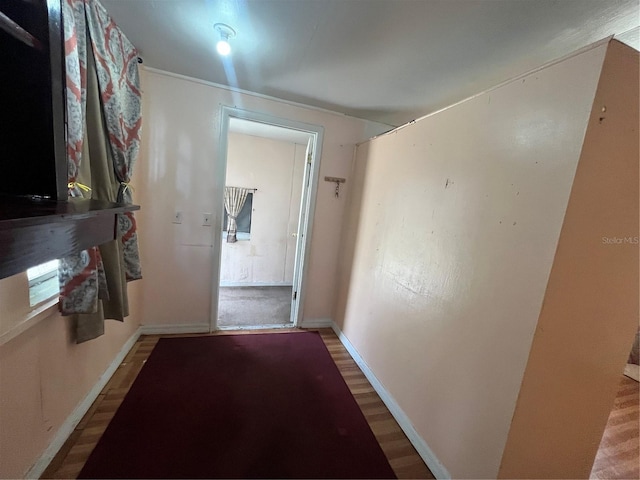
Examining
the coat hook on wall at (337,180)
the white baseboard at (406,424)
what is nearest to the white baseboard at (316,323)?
the white baseboard at (406,424)

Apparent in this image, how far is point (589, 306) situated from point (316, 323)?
91.2 inches

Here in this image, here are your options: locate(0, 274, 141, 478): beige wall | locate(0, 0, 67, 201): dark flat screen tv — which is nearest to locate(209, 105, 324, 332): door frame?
locate(0, 274, 141, 478): beige wall

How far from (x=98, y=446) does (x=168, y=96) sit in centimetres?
243

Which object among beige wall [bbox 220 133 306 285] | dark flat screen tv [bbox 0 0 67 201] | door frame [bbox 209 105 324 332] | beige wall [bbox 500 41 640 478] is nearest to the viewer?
dark flat screen tv [bbox 0 0 67 201]

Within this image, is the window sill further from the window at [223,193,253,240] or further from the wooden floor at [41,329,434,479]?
the window at [223,193,253,240]

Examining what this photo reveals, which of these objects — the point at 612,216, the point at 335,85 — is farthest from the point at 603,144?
the point at 335,85

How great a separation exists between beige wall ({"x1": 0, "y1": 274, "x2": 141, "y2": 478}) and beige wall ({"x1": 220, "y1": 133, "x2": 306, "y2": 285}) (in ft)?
8.48

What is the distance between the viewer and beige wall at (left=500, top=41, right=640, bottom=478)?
881 millimetres

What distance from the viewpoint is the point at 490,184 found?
3.92ft

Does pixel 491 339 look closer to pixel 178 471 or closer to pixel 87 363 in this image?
pixel 178 471

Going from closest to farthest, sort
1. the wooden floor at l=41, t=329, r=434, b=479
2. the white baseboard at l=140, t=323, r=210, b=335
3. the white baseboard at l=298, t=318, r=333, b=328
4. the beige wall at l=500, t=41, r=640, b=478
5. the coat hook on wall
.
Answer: the beige wall at l=500, t=41, r=640, b=478 < the wooden floor at l=41, t=329, r=434, b=479 < the white baseboard at l=140, t=323, r=210, b=335 < the coat hook on wall < the white baseboard at l=298, t=318, r=333, b=328

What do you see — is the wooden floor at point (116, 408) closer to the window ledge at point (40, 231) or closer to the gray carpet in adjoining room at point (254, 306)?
the gray carpet in adjoining room at point (254, 306)

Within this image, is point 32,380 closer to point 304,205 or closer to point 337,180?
point 304,205

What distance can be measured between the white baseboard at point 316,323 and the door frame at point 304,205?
0.06 metres
